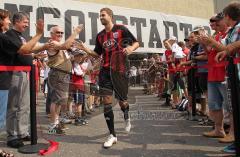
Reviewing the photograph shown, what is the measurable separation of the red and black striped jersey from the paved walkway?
1.12 metres

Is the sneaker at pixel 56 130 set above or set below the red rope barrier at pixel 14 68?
below

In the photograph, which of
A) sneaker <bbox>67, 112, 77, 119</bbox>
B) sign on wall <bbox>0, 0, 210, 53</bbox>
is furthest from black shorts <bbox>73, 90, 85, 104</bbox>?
sign on wall <bbox>0, 0, 210, 53</bbox>

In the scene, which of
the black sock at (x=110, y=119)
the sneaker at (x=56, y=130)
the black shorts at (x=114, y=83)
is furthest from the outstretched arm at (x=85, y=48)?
the sneaker at (x=56, y=130)

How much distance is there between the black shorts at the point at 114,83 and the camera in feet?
18.7

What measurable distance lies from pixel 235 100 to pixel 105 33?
241 cm

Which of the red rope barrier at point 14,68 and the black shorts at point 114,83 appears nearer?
the red rope barrier at point 14,68

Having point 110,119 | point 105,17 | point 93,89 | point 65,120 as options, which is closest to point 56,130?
point 93,89

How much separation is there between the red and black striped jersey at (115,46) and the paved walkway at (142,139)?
112 cm

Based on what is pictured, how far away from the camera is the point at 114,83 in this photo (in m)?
5.70

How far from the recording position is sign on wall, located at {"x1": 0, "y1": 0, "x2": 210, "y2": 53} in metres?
9.88

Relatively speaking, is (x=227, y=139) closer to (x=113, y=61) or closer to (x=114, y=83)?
(x=114, y=83)

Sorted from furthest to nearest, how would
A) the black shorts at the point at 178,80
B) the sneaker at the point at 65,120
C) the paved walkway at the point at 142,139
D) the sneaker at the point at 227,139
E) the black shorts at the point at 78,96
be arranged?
the black shorts at the point at 178,80 < the sneaker at the point at 65,120 < the black shorts at the point at 78,96 < the sneaker at the point at 227,139 < the paved walkway at the point at 142,139

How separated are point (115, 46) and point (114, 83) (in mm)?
578

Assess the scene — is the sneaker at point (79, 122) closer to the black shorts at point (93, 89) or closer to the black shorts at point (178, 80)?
the black shorts at point (93, 89)
